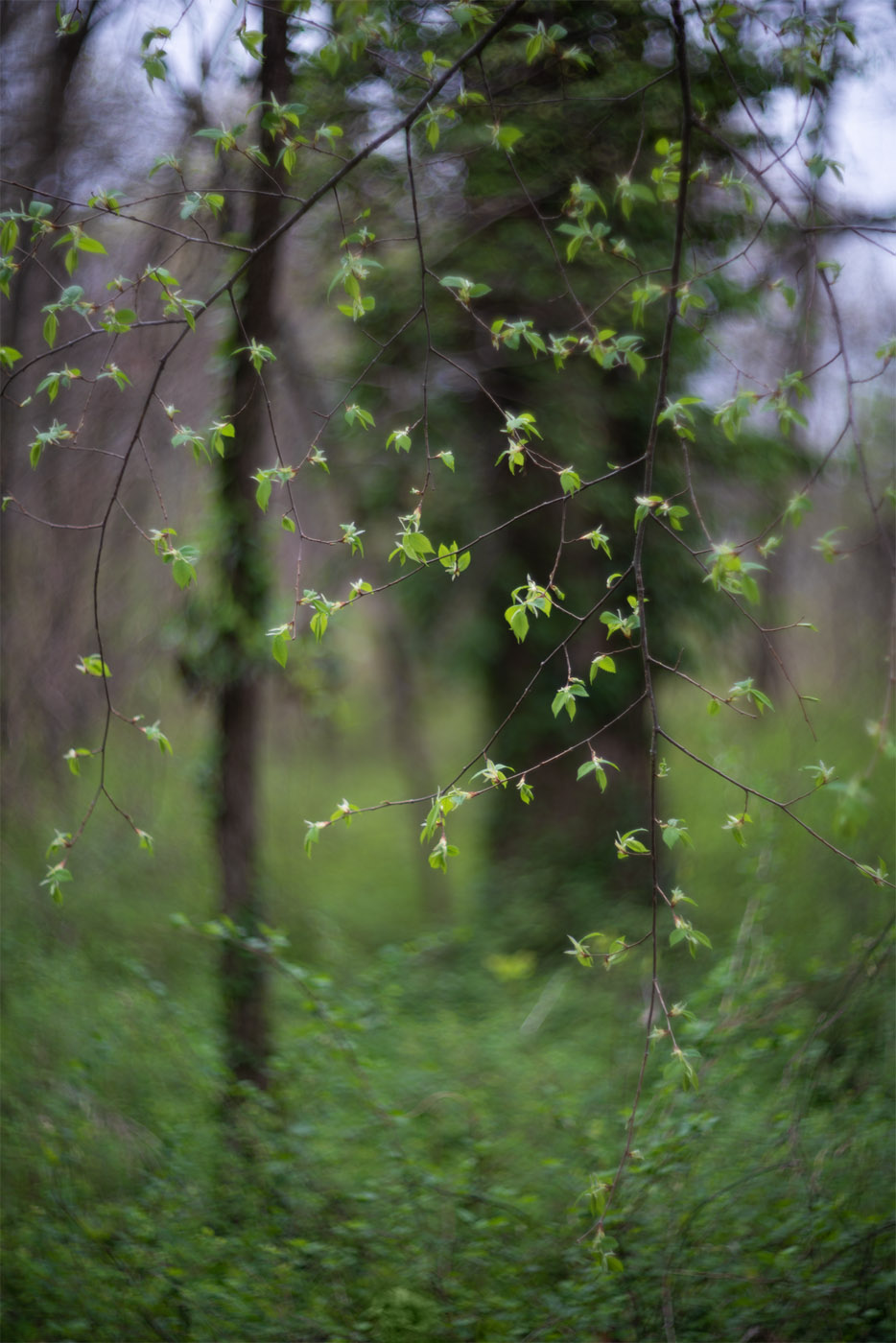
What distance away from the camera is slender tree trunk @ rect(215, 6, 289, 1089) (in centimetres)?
390

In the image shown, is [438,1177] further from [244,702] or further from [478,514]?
[478,514]

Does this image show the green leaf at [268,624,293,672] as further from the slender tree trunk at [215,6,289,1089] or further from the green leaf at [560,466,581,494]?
the slender tree trunk at [215,6,289,1089]

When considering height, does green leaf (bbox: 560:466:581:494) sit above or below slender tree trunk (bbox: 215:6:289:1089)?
below

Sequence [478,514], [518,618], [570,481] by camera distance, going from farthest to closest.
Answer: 1. [478,514]
2. [570,481]
3. [518,618]

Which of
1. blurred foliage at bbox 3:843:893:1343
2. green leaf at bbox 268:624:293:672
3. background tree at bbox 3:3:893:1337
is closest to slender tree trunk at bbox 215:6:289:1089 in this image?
background tree at bbox 3:3:893:1337

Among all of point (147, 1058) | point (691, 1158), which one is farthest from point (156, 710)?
point (691, 1158)

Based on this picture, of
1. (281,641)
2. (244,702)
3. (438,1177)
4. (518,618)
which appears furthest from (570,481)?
(244,702)

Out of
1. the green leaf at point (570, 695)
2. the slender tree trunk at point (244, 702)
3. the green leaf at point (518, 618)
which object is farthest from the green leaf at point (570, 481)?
the slender tree trunk at point (244, 702)

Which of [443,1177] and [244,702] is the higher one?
[244,702]

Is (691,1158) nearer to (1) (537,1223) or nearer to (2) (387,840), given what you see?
(1) (537,1223)

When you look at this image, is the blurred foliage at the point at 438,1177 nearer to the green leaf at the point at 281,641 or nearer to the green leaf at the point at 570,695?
A: the green leaf at the point at 570,695

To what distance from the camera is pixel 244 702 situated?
4.23 m

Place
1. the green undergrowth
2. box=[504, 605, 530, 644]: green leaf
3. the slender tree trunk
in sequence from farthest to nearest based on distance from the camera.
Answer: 1. the slender tree trunk
2. the green undergrowth
3. box=[504, 605, 530, 644]: green leaf

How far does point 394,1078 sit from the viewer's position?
407 cm
